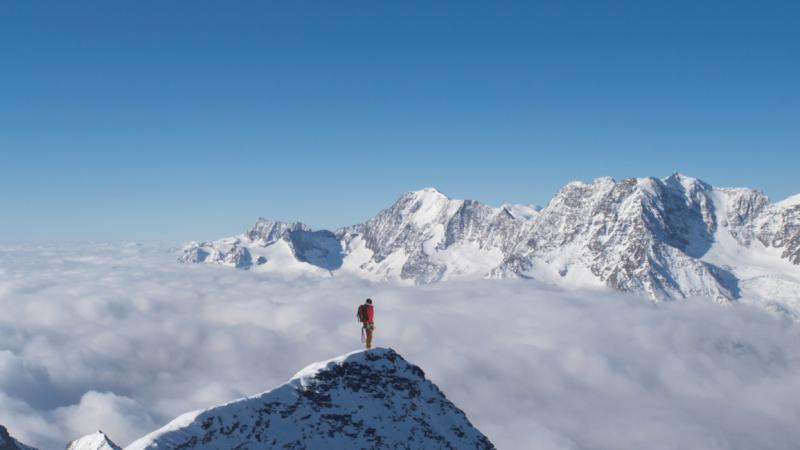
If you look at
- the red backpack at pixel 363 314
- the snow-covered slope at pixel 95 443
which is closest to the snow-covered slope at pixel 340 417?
the red backpack at pixel 363 314

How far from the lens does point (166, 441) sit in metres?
40.6

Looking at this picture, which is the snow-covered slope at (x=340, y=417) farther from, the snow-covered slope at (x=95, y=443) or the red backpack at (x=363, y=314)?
the snow-covered slope at (x=95, y=443)

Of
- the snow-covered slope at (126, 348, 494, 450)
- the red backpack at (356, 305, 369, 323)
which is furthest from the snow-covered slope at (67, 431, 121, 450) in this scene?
the red backpack at (356, 305, 369, 323)

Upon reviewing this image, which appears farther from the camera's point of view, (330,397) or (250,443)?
(330,397)

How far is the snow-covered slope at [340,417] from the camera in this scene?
43459mm

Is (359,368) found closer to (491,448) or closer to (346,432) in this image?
(346,432)

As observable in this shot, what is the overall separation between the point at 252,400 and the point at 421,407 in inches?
664

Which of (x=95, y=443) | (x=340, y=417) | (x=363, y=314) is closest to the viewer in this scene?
(x=340, y=417)

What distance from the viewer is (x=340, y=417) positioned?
161 ft

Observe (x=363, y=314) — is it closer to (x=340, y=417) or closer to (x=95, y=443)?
(x=340, y=417)

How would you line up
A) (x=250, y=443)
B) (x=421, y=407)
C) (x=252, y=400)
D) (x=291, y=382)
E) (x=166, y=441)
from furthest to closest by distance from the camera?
(x=421, y=407)
(x=291, y=382)
(x=252, y=400)
(x=250, y=443)
(x=166, y=441)

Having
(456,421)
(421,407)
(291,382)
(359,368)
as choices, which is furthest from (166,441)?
(456,421)

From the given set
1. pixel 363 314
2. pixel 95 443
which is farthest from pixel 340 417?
pixel 95 443

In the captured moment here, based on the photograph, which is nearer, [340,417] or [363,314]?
[340,417]
